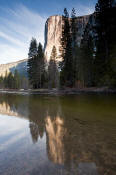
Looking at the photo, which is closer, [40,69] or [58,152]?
[58,152]

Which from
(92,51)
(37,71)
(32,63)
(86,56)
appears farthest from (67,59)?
(32,63)

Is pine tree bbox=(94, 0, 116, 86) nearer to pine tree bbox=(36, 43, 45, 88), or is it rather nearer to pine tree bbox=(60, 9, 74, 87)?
pine tree bbox=(60, 9, 74, 87)

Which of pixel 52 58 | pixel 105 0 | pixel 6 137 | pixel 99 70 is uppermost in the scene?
pixel 105 0

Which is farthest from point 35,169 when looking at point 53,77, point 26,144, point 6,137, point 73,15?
point 53,77

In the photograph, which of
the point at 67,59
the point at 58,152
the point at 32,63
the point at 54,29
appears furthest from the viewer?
the point at 54,29

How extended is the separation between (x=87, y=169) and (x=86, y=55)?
1046 inches

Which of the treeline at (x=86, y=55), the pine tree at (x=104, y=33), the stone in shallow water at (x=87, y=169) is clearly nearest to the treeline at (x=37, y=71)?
the treeline at (x=86, y=55)

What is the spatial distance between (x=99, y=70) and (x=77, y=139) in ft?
56.5

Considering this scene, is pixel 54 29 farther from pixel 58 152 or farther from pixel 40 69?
pixel 58 152

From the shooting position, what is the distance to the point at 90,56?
85.6 ft

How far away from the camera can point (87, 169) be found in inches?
78.6

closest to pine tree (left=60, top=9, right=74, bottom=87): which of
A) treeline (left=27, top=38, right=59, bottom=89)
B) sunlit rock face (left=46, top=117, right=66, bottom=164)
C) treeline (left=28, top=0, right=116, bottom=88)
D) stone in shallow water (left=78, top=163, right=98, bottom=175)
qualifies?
treeline (left=28, top=0, right=116, bottom=88)

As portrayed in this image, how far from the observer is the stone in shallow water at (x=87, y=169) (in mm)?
1904

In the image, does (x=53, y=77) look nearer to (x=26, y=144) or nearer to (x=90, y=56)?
(x=90, y=56)
